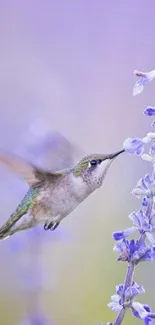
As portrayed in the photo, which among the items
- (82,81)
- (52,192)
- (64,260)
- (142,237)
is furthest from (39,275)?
(82,81)

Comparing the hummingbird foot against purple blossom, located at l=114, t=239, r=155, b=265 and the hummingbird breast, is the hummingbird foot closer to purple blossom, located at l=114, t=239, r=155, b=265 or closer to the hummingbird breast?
the hummingbird breast

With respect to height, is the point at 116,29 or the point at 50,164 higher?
the point at 116,29

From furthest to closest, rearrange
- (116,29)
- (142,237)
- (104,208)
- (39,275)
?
1. (116,29)
2. (104,208)
3. (39,275)
4. (142,237)

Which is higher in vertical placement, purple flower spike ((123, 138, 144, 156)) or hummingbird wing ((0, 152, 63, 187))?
hummingbird wing ((0, 152, 63, 187))

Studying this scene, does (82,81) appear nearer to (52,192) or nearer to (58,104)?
(58,104)

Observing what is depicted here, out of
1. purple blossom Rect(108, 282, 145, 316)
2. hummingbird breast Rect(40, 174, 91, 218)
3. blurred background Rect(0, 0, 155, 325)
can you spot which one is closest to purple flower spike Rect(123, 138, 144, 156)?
purple blossom Rect(108, 282, 145, 316)

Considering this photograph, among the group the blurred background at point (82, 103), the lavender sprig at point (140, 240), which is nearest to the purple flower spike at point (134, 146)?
the lavender sprig at point (140, 240)

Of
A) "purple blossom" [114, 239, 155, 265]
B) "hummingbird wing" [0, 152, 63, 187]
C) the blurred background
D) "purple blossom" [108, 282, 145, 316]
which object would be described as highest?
the blurred background
